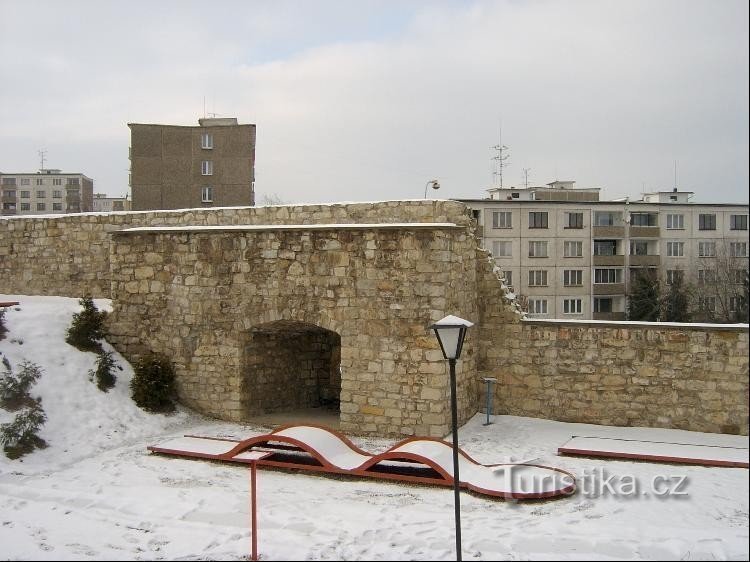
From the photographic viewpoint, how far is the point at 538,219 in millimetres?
34312

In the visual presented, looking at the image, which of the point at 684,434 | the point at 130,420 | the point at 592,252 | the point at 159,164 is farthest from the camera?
the point at 592,252

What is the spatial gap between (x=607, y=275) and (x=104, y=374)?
2942cm

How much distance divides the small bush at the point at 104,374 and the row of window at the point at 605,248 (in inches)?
949

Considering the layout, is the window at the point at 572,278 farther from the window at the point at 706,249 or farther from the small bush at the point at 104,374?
the small bush at the point at 104,374

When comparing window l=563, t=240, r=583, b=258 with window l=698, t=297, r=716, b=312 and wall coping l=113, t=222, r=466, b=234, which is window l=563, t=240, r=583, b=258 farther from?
wall coping l=113, t=222, r=466, b=234

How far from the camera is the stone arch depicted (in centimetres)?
1191

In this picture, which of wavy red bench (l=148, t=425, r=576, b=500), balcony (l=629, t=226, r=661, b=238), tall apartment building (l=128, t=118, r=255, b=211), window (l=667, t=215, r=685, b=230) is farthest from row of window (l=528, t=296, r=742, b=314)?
wavy red bench (l=148, t=425, r=576, b=500)

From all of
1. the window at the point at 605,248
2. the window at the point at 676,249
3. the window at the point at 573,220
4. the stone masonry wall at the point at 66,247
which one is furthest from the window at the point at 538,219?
the stone masonry wall at the point at 66,247

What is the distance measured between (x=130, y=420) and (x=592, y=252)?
28.5 m

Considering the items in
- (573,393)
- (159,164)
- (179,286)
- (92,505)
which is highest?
(159,164)

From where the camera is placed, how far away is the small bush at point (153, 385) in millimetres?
11570

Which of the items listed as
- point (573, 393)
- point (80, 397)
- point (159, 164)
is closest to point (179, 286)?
point (80, 397)

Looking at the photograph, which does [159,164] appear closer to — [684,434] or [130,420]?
[130,420]

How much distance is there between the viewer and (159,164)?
1051 inches
